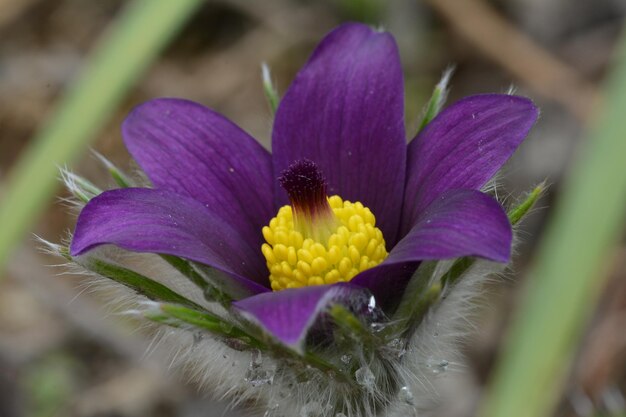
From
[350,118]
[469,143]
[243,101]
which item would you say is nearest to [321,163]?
[350,118]

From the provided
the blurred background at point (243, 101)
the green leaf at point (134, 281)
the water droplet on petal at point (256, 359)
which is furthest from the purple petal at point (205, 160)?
the blurred background at point (243, 101)

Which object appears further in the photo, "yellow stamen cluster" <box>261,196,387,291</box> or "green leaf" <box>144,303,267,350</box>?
"yellow stamen cluster" <box>261,196,387,291</box>

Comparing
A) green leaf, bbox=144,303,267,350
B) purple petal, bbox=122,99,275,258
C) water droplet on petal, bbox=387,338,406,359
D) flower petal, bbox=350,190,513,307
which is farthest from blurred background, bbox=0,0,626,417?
green leaf, bbox=144,303,267,350

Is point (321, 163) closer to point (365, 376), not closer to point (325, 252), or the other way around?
point (325, 252)

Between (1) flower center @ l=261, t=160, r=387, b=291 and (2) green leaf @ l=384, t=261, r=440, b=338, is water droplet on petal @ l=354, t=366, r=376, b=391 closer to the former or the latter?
(2) green leaf @ l=384, t=261, r=440, b=338

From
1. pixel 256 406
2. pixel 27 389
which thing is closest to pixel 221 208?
pixel 256 406

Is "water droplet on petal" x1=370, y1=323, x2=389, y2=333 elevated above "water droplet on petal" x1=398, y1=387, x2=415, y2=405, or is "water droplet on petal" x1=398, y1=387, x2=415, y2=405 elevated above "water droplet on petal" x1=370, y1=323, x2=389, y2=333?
"water droplet on petal" x1=370, y1=323, x2=389, y2=333

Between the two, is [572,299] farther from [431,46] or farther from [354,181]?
[431,46]
